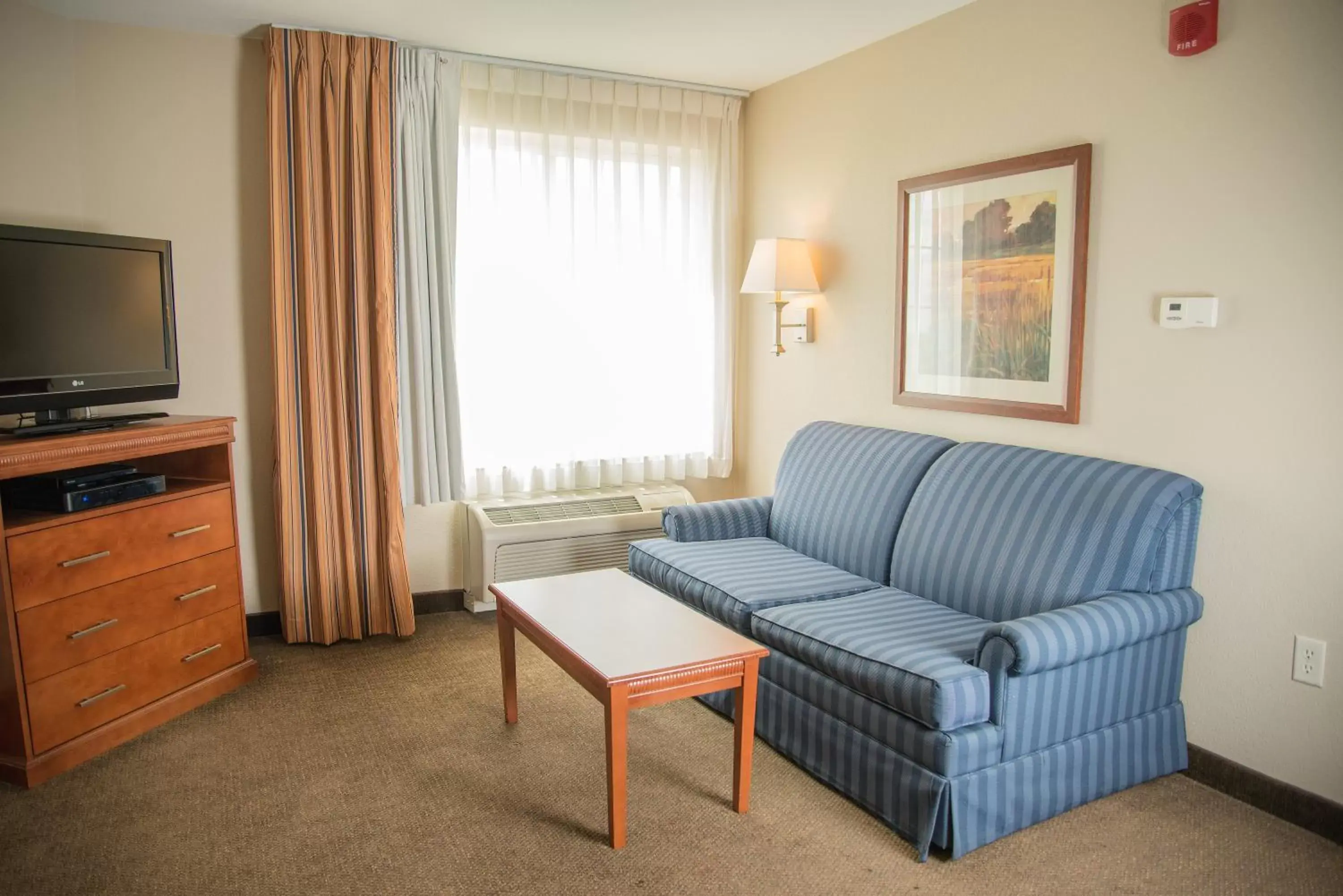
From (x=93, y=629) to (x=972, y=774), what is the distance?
263cm

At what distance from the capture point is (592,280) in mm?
4258

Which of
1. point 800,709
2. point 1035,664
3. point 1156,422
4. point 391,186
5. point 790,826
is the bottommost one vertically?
point 790,826

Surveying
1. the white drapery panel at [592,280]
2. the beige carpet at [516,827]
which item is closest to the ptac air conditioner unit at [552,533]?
the white drapery panel at [592,280]

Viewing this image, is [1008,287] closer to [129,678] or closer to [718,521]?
[718,521]

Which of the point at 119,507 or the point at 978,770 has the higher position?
the point at 119,507

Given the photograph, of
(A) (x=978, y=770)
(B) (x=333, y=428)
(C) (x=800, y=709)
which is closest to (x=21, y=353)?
(B) (x=333, y=428)

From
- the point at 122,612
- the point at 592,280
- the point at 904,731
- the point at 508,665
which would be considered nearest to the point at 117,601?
the point at 122,612

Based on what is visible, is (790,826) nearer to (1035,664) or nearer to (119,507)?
(1035,664)

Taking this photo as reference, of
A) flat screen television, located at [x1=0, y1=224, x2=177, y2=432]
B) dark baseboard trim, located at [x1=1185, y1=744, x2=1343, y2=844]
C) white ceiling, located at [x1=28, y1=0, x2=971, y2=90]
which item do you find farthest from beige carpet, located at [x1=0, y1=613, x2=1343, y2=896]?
white ceiling, located at [x1=28, y1=0, x2=971, y2=90]

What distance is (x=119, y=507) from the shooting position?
288 centimetres

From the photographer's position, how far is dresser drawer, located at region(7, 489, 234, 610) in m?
2.62

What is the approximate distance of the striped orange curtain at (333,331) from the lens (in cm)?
355

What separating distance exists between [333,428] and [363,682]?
1044mm

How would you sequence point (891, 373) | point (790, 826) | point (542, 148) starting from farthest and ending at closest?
point (542, 148) → point (891, 373) → point (790, 826)
